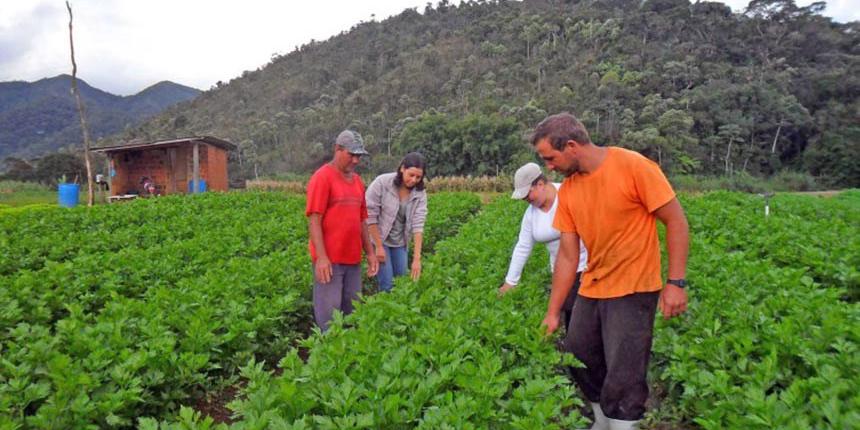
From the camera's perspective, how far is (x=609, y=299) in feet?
9.61

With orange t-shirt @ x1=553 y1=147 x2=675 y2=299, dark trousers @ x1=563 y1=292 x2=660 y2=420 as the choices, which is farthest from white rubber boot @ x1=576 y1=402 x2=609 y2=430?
orange t-shirt @ x1=553 y1=147 x2=675 y2=299

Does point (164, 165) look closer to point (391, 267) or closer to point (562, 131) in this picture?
point (391, 267)

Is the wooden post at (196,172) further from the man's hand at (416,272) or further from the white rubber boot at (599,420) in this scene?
the white rubber boot at (599,420)

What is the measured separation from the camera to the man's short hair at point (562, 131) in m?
2.81

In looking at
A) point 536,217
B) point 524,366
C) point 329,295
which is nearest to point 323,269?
point 329,295

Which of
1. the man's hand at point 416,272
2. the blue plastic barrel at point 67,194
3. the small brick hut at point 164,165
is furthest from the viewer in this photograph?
the small brick hut at point 164,165

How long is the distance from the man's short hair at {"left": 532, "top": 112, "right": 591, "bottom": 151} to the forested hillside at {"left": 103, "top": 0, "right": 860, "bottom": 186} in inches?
1338

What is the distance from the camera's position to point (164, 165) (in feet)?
86.1

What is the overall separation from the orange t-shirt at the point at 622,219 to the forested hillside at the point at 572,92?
33912 millimetres

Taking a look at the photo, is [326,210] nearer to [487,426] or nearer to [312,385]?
[312,385]

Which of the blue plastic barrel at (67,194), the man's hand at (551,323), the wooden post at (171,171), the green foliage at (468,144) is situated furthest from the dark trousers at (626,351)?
the green foliage at (468,144)

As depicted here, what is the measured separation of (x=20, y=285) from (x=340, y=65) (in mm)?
86473

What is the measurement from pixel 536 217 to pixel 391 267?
6.99 feet

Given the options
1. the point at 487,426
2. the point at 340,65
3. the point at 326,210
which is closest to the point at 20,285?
the point at 326,210
